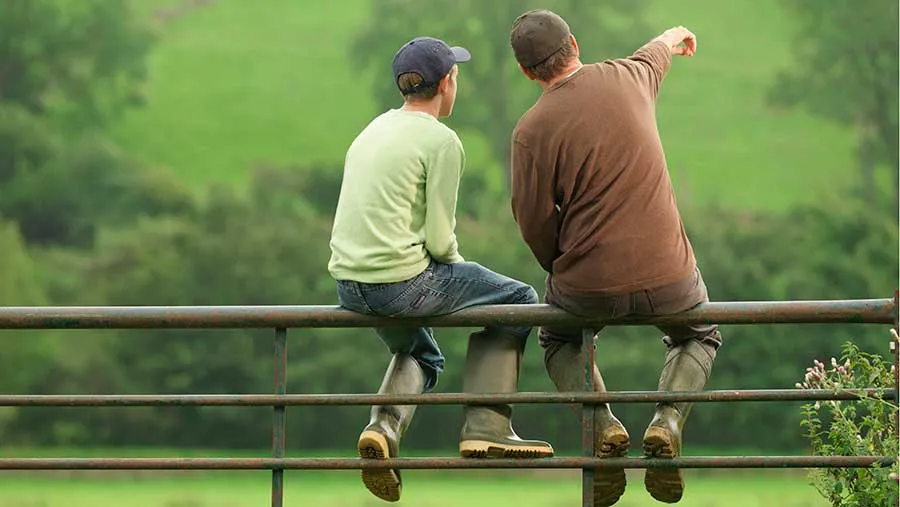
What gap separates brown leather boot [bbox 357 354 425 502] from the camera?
3301 millimetres

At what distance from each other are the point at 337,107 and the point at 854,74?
15.6 meters

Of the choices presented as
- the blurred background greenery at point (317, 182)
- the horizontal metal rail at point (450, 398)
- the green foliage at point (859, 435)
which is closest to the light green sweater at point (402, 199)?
the horizontal metal rail at point (450, 398)

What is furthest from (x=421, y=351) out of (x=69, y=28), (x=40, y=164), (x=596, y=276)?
(x=69, y=28)

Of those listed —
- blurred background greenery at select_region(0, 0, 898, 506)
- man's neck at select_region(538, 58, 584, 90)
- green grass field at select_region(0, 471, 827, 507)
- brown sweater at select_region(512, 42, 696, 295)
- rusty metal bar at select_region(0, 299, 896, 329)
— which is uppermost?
blurred background greenery at select_region(0, 0, 898, 506)

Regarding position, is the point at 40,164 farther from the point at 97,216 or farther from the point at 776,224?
the point at 776,224

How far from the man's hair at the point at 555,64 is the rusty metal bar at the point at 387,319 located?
551 millimetres

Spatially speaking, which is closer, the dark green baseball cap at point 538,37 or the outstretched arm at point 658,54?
the dark green baseball cap at point 538,37

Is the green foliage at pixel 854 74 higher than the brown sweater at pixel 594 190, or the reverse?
the green foliage at pixel 854 74

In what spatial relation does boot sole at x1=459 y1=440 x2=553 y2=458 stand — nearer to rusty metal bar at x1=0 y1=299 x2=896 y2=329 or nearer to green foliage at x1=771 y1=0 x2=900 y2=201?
rusty metal bar at x1=0 y1=299 x2=896 y2=329

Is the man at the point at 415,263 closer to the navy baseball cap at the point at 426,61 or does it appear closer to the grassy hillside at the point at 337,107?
the navy baseball cap at the point at 426,61

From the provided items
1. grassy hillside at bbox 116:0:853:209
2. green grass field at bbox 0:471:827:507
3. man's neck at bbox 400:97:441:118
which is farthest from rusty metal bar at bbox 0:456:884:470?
grassy hillside at bbox 116:0:853:209

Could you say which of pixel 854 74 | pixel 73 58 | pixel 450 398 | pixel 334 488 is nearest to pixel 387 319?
pixel 450 398

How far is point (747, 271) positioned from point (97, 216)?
18.0 metres

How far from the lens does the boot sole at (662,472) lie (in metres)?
3.28
